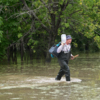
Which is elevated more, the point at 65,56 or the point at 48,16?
the point at 48,16

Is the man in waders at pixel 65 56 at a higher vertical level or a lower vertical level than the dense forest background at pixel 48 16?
lower

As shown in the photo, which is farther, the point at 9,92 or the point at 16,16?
the point at 16,16

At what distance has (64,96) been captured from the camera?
28.1 feet

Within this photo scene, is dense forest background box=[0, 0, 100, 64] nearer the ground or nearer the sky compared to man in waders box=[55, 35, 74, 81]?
nearer the sky

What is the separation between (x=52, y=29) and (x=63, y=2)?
2.54 meters

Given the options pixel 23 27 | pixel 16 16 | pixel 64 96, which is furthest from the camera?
pixel 23 27

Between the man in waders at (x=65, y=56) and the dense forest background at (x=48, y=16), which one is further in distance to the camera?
the dense forest background at (x=48, y=16)

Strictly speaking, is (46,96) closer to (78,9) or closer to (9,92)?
(9,92)

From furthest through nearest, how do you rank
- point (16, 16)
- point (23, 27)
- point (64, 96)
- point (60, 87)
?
1. point (23, 27)
2. point (16, 16)
3. point (60, 87)
4. point (64, 96)

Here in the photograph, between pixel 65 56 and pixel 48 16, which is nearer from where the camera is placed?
pixel 65 56

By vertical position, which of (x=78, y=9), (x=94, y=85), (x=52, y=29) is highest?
(x=78, y=9)

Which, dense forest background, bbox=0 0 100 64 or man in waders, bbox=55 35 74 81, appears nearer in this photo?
→ man in waders, bbox=55 35 74 81

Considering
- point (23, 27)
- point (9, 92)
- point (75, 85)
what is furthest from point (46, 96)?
point (23, 27)

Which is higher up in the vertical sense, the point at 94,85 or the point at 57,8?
the point at 57,8
